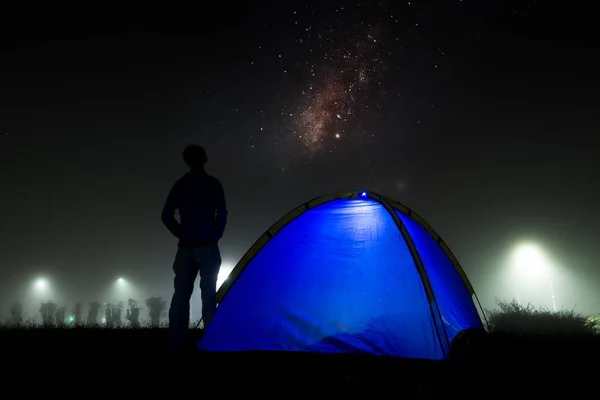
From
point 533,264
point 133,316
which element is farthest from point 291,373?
point 133,316

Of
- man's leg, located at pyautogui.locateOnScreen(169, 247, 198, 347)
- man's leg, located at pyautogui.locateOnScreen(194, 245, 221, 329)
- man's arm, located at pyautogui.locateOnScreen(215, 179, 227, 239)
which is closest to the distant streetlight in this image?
man's arm, located at pyautogui.locateOnScreen(215, 179, 227, 239)

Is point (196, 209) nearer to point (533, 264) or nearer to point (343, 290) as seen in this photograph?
point (343, 290)

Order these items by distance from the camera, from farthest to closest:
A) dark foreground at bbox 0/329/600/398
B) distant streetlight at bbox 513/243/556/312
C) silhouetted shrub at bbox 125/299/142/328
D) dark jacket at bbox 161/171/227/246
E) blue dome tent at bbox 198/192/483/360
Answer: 1. distant streetlight at bbox 513/243/556/312
2. silhouetted shrub at bbox 125/299/142/328
3. dark jacket at bbox 161/171/227/246
4. blue dome tent at bbox 198/192/483/360
5. dark foreground at bbox 0/329/600/398

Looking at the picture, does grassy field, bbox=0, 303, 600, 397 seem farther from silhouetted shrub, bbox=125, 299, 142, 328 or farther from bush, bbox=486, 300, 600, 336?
silhouetted shrub, bbox=125, 299, 142, 328

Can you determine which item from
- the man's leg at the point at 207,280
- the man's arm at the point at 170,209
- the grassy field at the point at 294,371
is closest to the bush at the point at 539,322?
the grassy field at the point at 294,371

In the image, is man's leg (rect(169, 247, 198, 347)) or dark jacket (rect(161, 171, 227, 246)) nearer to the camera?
man's leg (rect(169, 247, 198, 347))

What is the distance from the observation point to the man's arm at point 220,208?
198 inches

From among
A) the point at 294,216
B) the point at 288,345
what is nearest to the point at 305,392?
the point at 288,345

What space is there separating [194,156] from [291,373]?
3.22 meters

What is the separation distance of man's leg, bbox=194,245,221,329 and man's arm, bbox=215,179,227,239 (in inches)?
14.8

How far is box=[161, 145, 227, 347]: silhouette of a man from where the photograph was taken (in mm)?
4742

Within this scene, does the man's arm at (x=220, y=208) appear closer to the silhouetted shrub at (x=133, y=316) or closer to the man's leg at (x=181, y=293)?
the man's leg at (x=181, y=293)

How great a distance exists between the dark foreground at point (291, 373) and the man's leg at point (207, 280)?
1.68ft

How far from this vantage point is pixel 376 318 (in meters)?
4.41
